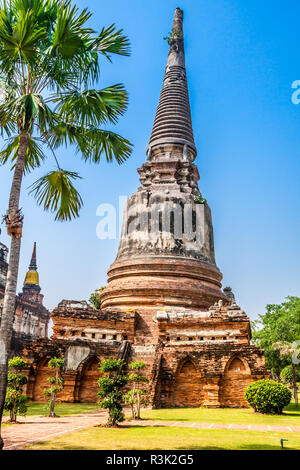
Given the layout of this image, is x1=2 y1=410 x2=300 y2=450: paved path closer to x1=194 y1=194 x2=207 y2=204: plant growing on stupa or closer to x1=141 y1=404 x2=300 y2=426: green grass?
x1=141 y1=404 x2=300 y2=426: green grass

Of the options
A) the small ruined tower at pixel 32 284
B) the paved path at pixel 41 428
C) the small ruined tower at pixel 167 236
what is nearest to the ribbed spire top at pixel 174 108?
the small ruined tower at pixel 167 236

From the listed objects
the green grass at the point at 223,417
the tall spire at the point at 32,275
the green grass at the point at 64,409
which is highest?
the tall spire at the point at 32,275

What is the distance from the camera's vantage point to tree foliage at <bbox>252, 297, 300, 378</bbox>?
29328 millimetres

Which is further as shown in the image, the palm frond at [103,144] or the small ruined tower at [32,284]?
the small ruined tower at [32,284]

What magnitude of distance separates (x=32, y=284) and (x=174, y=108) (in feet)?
108

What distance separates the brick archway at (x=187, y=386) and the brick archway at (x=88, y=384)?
119 inches

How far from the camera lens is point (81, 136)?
9742mm

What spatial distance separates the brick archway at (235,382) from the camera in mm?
15115

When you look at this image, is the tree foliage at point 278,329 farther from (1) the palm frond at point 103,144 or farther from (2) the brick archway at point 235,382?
(1) the palm frond at point 103,144

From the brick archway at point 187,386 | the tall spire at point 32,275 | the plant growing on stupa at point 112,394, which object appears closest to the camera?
the plant growing on stupa at point 112,394

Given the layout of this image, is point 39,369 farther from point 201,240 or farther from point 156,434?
point 201,240

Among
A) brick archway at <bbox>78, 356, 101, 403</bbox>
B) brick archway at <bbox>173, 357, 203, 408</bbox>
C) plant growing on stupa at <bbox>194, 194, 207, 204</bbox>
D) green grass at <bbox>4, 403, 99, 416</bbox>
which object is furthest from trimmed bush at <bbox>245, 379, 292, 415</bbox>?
plant growing on stupa at <bbox>194, 194, 207, 204</bbox>

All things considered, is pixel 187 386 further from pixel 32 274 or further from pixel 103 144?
→ pixel 32 274

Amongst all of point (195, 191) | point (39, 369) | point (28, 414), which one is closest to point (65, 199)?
point (28, 414)
